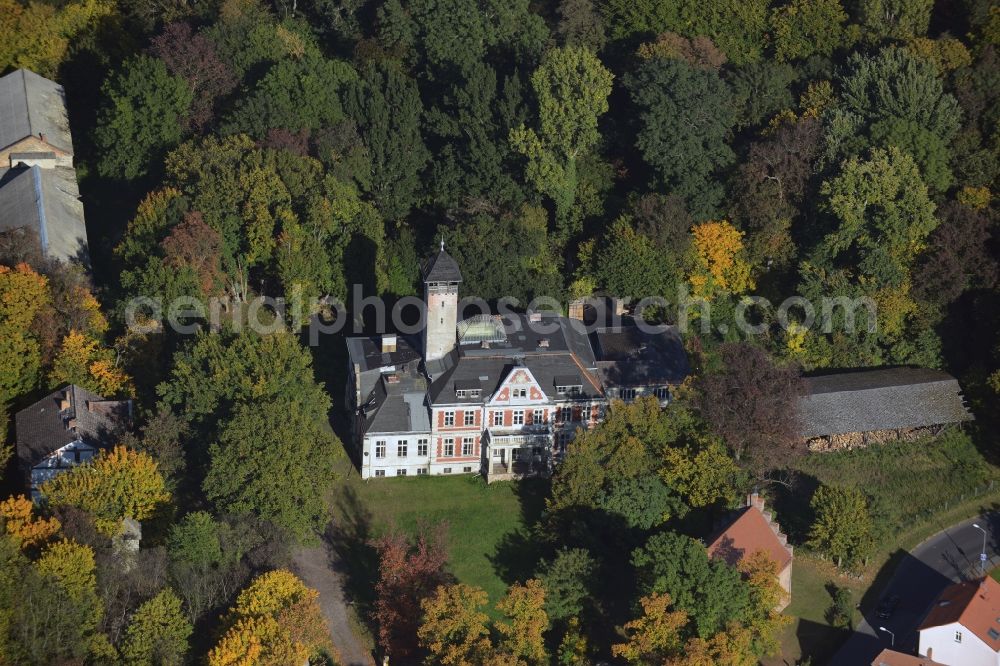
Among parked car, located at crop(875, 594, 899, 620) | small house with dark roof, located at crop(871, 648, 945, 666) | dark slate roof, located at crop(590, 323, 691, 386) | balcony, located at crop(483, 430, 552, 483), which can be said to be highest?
dark slate roof, located at crop(590, 323, 691, 386)

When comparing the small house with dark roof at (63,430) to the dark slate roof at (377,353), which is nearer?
the small house with dark roof at (63,430)

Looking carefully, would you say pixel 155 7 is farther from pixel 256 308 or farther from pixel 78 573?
pixel 78 573

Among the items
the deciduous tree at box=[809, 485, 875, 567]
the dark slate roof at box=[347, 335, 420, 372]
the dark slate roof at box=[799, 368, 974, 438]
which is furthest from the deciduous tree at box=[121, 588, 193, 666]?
the dark slate roof at box=[799, 368, 974, 438]

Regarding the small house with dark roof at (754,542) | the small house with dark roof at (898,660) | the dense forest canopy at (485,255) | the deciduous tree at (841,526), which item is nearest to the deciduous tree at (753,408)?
the dense forest canopy at (485,255)

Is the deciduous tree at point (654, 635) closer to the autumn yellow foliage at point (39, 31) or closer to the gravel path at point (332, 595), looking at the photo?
the gravel path at point (332, 595)

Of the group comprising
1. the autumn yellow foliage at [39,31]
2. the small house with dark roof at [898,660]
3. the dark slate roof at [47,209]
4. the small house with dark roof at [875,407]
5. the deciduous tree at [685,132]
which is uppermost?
the autumn yellow foliage at [39,31]

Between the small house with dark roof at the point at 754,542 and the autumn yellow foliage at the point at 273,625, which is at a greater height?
the small house with dark roof at the point at 754,542

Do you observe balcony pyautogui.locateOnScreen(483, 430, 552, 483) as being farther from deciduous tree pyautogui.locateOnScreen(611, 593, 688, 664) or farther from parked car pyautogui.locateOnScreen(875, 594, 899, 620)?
parked car pyautogui.locateOnScreen(875, 594, 899, 620)

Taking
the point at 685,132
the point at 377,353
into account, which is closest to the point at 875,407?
the point at 685,132
